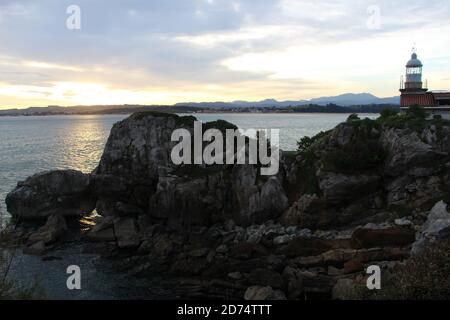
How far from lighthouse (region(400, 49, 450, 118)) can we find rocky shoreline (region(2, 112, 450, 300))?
1385cm

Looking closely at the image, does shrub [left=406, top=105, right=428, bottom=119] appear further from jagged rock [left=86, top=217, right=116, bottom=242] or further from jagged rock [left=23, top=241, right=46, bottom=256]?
jagged rock [left=23, top=241, right=46, bottom=256]

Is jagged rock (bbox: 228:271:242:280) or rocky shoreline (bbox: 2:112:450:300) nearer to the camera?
rocky shoreline (bbox: 2:112:450:300)

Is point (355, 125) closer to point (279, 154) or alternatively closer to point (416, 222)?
point (279, 154)

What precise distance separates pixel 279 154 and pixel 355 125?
7.05m

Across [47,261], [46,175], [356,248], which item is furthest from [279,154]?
[46,175]

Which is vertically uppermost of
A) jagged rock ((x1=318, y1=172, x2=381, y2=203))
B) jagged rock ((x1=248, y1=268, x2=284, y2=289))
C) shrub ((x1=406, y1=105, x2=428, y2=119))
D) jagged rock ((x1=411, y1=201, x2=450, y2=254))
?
shrub ((x1=406, y1=105, x2=428, y2=119))

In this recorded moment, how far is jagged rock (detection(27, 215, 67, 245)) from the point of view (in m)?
34.8

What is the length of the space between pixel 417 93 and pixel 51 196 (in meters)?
42.5

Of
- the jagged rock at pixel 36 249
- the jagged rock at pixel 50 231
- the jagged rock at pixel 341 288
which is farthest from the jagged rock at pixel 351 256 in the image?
the jagged rock at pixel 50 231

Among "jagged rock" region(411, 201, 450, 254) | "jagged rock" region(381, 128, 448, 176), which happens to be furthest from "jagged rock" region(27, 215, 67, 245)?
"jagged rock" region(381, 128, 448, 176)

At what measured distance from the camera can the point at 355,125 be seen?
3572 centimetres

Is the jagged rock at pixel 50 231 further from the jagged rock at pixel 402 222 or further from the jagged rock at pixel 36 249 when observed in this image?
the jagged rock at pixel 402 222

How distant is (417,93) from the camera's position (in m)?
48.9
